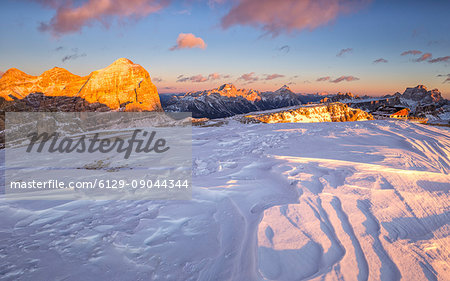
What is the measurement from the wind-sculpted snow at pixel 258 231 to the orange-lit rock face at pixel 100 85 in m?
71.8

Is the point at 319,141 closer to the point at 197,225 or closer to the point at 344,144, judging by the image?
the point at 344,144

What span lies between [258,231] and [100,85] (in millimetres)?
79700

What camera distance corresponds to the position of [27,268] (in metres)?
2.52

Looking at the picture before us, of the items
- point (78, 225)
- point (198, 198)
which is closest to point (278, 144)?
point (198, 198)

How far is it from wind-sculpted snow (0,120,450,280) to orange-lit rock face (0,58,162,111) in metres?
71.8

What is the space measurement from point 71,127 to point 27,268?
6559 cm

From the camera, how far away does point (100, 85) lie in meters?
64.9

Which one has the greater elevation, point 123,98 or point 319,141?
point 123,98
